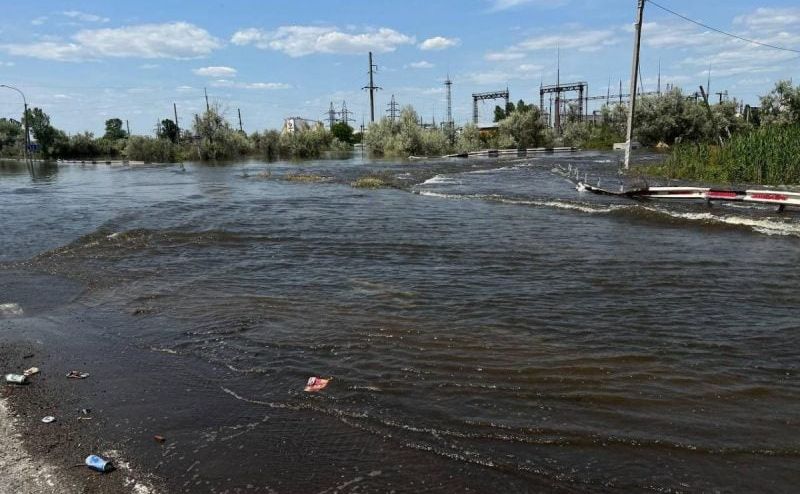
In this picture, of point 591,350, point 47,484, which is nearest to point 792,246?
point 591,350

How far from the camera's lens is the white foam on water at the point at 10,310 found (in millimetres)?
8614

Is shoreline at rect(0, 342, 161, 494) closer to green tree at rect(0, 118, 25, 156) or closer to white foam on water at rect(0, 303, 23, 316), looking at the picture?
white foam on water at rect(0, 303, 23, 316)

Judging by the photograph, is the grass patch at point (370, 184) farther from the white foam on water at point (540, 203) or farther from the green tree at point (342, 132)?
the green tree at point (342, 132)

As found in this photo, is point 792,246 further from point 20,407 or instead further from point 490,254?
point 20,407

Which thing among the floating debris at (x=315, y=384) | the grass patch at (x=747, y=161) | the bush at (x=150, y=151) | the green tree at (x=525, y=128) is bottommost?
the floating debris at (x=315, y=384)

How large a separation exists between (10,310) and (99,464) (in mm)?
5869

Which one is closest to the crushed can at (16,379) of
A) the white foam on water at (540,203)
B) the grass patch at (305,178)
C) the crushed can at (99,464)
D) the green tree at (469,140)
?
the crushed can at (99,464)

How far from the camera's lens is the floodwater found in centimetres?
455

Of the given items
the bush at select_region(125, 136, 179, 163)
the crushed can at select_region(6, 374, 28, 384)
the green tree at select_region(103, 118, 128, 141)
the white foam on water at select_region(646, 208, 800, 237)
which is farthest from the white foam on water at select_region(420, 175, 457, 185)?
the green tree at select_region(103, 118, 128, 141)

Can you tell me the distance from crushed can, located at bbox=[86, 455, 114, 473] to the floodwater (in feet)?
1.61

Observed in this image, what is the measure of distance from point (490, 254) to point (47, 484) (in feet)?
32.0

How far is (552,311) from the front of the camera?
8.35m

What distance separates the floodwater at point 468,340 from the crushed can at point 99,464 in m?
0.49

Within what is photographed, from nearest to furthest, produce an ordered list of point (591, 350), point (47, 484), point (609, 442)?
point (47, 484), point (609, 442), point (591, 350)
